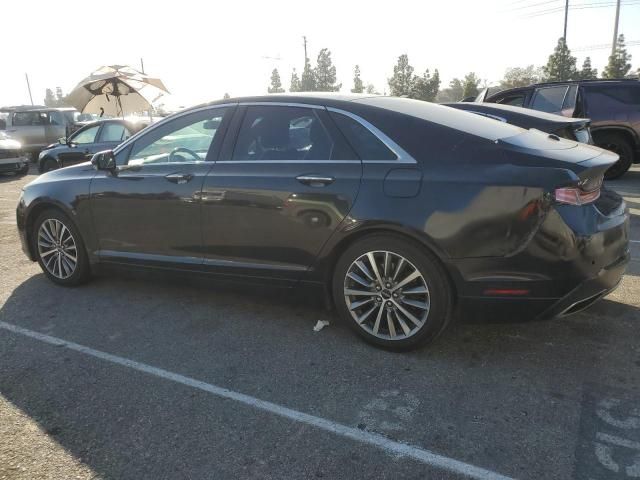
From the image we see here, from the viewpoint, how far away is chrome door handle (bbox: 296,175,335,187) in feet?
11.4

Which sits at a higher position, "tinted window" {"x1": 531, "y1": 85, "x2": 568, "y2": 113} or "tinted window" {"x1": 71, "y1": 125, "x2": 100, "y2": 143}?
"tinted window" {"x1": 531, "y1": 85, "x2": 568, "y2": 113}

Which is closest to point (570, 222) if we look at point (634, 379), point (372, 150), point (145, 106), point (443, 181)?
point (443, 181)

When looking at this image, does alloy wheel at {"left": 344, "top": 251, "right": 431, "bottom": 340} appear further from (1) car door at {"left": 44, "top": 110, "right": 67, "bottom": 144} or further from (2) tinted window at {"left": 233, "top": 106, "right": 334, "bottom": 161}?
(1) car door at {"left": 44, "top": 110, "right": 67, "bottom": 144}

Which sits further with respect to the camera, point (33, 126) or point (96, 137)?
point (33, 126)

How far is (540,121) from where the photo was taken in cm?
565

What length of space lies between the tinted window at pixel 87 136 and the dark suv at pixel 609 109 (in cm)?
934

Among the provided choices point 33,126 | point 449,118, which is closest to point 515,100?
point 449,118

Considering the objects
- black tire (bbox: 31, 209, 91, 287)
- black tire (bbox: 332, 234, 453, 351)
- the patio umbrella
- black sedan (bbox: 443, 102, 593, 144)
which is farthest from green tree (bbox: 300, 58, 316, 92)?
black tire (bbox: 332, 234, 453, 351)

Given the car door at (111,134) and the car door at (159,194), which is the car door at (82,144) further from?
the car door at (159,194)

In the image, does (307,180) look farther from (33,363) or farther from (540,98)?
(540,98)

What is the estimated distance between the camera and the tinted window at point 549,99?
9.84 metres

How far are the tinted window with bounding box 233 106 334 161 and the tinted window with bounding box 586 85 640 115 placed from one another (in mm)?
7773

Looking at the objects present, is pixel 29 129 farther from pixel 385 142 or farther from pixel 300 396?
pixel 300 396

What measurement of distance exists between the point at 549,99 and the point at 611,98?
102 cm
